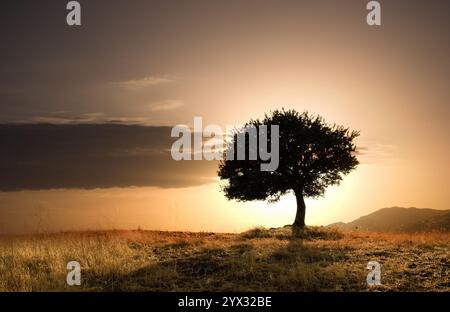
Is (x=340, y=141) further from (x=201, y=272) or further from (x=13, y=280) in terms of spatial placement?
(x=13, y=280)

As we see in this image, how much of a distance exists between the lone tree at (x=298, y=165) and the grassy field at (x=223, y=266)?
50.3 ft

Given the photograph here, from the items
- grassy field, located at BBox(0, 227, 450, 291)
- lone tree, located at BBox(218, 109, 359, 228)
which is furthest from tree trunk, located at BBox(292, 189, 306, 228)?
grassy field, located at BBox(0, 227, 450, 291)

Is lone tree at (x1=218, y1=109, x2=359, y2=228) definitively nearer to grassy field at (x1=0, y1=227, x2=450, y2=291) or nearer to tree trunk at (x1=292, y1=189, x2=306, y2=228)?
tree trunk at (x1=292, y1=189, x2=306, y2=228)

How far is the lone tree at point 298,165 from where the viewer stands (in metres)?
39.7

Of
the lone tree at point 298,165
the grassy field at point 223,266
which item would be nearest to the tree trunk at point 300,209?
the lone tree at point 298,165

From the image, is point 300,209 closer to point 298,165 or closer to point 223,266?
point 298,165

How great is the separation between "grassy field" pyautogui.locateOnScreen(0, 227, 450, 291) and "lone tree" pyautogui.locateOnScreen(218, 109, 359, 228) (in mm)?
15340

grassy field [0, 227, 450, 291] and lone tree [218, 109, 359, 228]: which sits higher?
Answer: lone tree [218, 109, 359, 228]

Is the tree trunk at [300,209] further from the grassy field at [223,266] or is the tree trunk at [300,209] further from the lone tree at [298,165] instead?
the grassy field at [223,266]

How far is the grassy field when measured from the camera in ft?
51.8

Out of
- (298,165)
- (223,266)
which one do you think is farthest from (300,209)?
(223,266)
